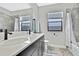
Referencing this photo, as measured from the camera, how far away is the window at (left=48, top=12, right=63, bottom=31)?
1.63 m

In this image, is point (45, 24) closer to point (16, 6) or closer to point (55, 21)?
point (55, 21)

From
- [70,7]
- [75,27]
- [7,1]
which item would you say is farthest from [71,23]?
[7,1]

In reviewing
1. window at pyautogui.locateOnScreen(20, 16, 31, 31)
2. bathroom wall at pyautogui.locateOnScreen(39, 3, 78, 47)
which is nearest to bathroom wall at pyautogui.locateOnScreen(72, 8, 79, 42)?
bathroom wall at pyautogui.locateOnScreen(39, 3, 78, 47)

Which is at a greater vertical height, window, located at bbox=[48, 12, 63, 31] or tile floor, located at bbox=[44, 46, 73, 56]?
window, located at bbox=[48, 12, 63, 31]

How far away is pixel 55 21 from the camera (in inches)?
65.0

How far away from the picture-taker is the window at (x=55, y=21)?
1628mm

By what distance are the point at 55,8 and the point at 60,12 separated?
0.35 feet

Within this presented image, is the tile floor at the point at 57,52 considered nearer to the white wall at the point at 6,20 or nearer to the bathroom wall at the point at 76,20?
the bathroom wall at the point at 76,20

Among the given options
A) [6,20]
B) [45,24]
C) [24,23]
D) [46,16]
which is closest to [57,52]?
[45,24]

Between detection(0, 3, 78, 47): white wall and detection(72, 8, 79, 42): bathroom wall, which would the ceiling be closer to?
detection(0, 3, 78, 47): white wall

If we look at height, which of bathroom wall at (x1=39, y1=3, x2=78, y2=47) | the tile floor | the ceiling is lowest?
the tile floor

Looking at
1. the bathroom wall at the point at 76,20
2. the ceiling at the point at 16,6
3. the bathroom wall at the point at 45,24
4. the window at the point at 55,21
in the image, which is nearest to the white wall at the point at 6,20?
the ceiling at the point at 16,6

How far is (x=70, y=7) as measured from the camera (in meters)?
1.59

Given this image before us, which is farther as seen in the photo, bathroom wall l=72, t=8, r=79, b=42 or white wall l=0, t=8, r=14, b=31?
bathroom wall l=72, t=8, r=79, b=42
